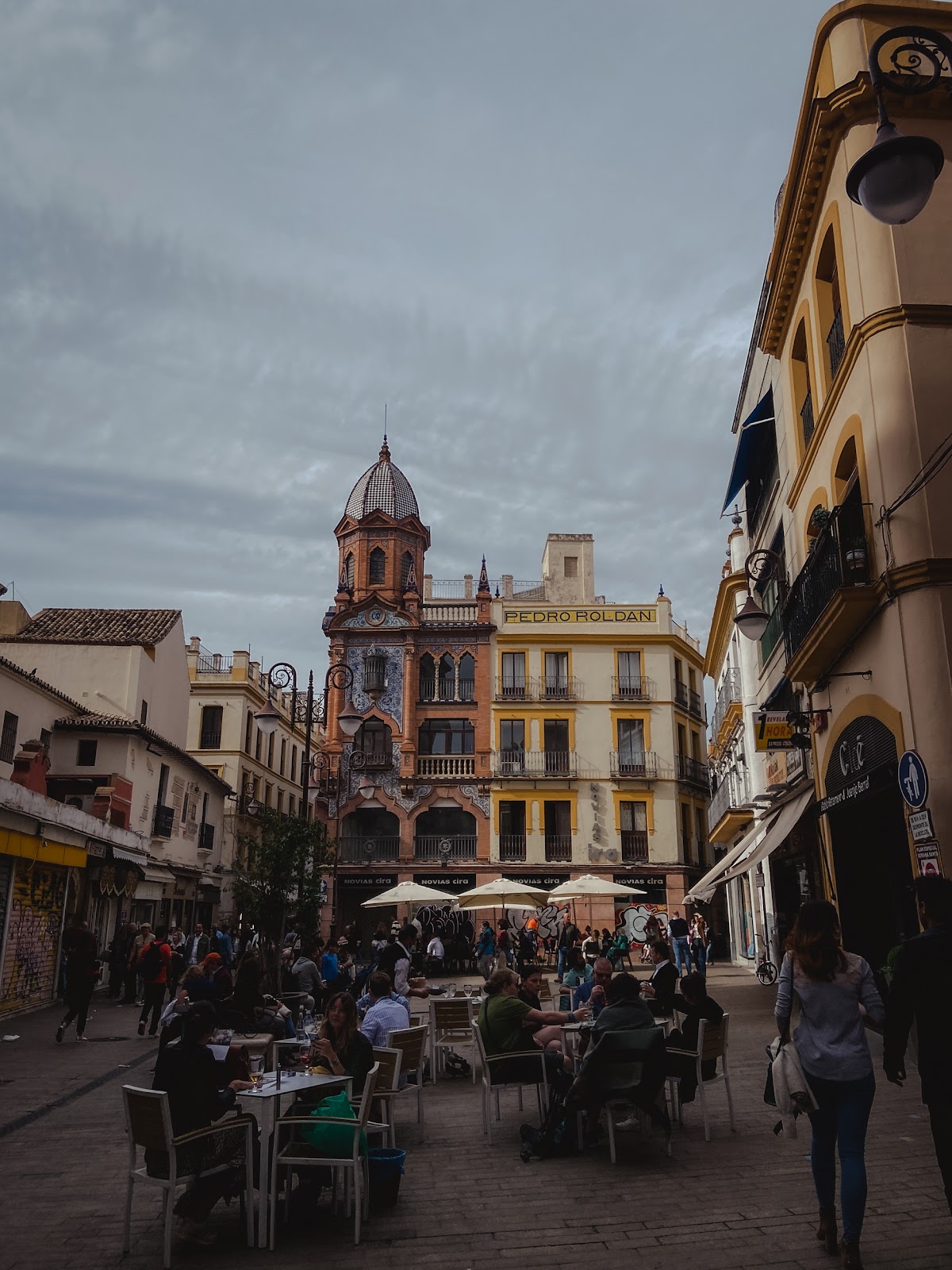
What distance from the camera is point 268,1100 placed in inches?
239

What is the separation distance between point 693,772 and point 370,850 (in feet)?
44.3

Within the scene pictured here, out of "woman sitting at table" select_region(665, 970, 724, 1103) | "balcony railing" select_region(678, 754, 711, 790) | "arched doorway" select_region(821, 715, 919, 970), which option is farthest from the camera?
"balcony railing" select_region(678, 754, 711, 790)

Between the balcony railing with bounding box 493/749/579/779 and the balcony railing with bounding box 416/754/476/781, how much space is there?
3.18 feet

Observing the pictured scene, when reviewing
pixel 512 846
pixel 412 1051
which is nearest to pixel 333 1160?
pixel 412 1051

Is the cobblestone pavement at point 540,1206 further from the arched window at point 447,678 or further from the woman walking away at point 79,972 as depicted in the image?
the arched window at point 447,678

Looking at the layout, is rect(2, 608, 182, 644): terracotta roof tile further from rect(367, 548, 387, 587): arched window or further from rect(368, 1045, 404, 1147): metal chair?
rect(368, 1045, 404, 1147): metal chair

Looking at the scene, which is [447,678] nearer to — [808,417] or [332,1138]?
[808,417]

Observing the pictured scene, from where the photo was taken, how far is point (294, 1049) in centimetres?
977

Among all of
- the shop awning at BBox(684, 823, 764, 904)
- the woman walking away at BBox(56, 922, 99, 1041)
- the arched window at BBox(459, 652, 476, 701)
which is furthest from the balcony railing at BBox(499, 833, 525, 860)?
the woman walking away at BBox(56, 922, 99, 1041)

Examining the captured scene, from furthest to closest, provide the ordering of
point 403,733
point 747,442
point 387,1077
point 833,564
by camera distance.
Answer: point 403,733 < point 747,442 < point 833,564 < point 387,1077

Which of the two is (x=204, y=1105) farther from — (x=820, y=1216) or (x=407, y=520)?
(x=407, y=520)

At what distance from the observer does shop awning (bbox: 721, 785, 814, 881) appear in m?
15.1

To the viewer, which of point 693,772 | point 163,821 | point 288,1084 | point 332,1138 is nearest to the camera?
point 332,1138

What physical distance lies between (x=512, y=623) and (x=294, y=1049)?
3107cm
